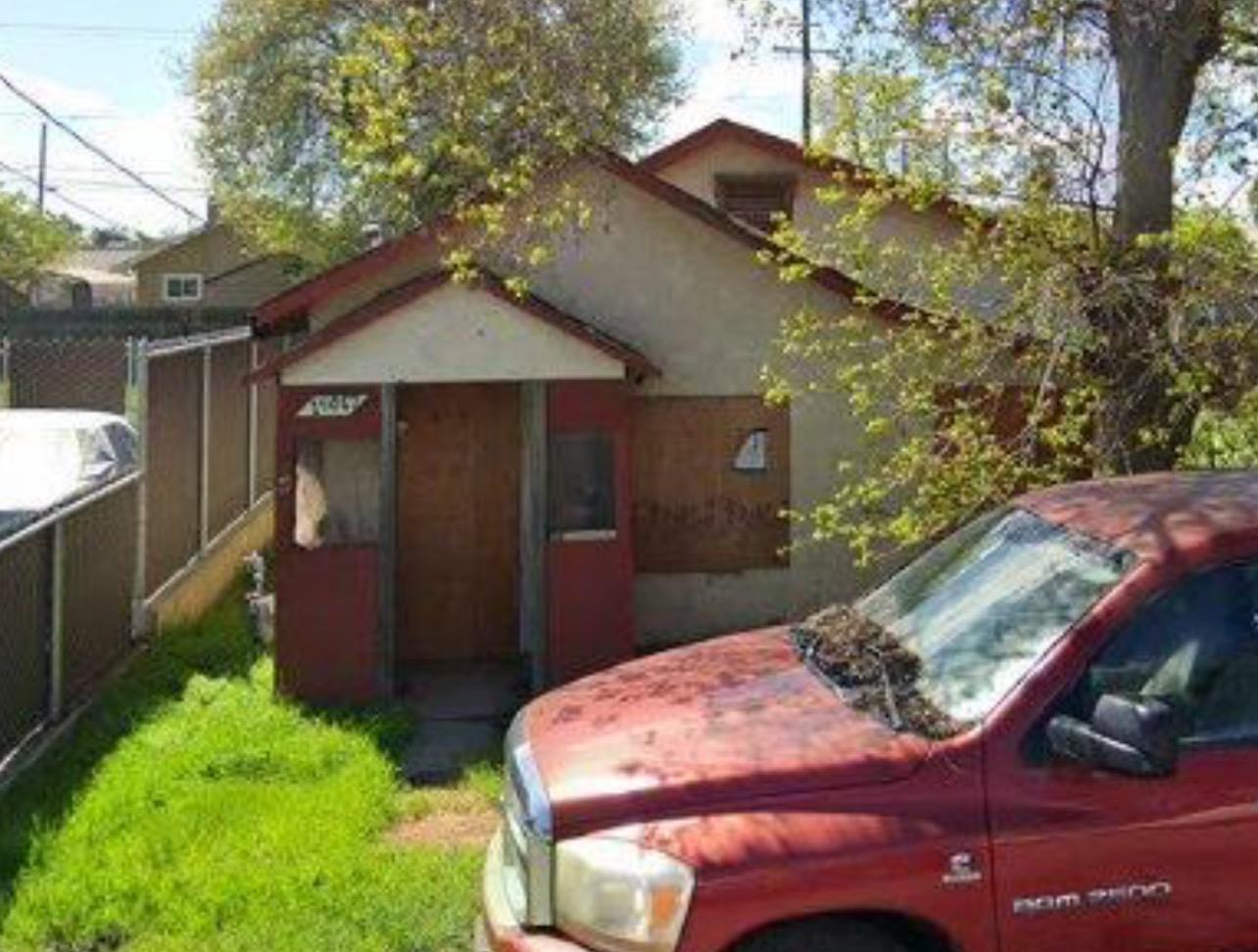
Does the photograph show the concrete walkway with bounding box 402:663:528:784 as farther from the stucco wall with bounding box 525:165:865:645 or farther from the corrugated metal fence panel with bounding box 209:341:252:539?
the corrugated metal fence panel with bounding box 209:341:252:539

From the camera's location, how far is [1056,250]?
775 centimetres

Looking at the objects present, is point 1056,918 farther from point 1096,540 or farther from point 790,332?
point 790,332

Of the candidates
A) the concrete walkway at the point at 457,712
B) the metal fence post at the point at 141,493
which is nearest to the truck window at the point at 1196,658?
the concrete walkway at the point at 457,712

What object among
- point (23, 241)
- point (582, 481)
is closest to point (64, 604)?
point (582, 481)

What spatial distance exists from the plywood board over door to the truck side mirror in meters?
7.01

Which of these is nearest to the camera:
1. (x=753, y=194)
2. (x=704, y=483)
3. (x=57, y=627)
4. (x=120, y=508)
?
(x=57, y=627)

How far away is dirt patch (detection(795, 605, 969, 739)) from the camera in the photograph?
13.2ft

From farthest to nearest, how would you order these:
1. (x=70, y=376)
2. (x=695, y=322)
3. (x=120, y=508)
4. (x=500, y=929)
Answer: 1. (x=70, y=376)
2. (x=695, y=322)
3. (x=120, y=508)
4. (x=500, y=929)

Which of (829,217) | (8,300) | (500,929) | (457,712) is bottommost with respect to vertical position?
(457,712)

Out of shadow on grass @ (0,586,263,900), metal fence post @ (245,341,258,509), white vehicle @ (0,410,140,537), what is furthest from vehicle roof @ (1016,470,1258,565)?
metal fence post @ (245,341,258,509)

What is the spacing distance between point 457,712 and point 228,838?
8.70 ft

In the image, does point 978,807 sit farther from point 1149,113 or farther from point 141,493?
point 141,493

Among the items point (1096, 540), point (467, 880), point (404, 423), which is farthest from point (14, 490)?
point (1096, 540)

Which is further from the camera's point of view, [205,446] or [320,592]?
[205,446]
